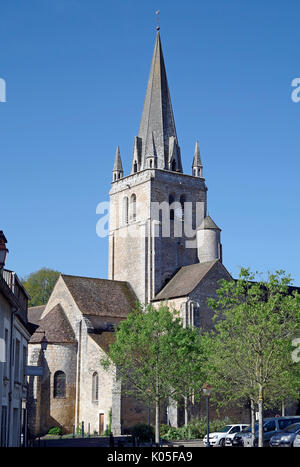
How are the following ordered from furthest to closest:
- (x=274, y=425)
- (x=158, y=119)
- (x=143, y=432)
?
(x=158, y=119)
(x=143, y=432)
(x=274, y=425)

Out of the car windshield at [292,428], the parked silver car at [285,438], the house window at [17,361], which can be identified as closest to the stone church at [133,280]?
the car windshield at [292,428]

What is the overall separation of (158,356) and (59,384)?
12186 millimetres

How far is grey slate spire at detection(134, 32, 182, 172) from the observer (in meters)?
58.0

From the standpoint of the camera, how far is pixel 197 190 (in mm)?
58812

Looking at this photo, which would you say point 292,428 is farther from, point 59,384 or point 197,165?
point 197,165

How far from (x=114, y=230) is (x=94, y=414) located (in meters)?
18.0

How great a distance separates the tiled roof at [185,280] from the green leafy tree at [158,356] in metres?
9.69

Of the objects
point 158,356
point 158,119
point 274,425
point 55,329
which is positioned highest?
point 158,119

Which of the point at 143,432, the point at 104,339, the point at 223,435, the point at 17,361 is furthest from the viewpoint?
the point at 104,339

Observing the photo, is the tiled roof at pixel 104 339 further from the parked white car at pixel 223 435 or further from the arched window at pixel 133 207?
the parked white car at pixel 223 435

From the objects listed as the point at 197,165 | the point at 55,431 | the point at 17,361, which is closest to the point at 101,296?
the point at 55,431

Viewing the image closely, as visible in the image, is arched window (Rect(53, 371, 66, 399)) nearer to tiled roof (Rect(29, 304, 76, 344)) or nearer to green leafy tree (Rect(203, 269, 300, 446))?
tiled roof (Rect(29, 304, 76, 344))

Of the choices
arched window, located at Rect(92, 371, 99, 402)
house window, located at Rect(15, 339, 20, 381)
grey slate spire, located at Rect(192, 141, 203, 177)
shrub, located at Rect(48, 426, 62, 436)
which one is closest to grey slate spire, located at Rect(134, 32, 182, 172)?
grey slate spire, located at Rect(192, 141, 203, 177)

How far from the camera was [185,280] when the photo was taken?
170 feet
